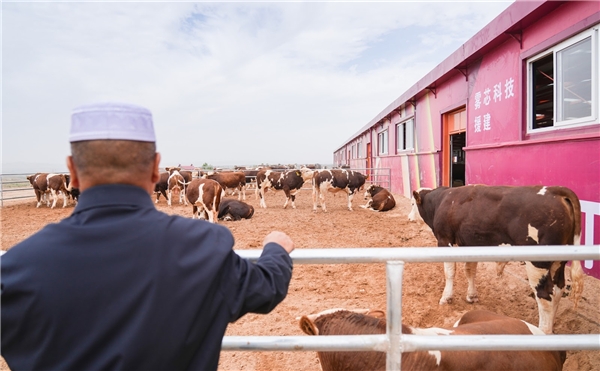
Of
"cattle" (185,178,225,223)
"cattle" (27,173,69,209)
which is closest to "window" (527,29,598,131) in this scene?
"cattle" (185,178,225,223)

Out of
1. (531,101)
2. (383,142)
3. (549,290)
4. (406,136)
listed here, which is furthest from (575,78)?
(383,142)

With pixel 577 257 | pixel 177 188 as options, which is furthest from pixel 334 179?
pixel 577 257

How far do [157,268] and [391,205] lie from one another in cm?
1258

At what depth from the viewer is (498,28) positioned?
6164 millimetres

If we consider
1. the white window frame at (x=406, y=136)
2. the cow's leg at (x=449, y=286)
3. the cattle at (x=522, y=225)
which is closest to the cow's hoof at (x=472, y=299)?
the cattle at (x=522, y=225)

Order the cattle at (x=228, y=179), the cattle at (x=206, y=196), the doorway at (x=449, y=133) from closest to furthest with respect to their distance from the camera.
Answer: the doorway at (x=449, y=133) → the cattle at (x=206, y=196) → the cattle at (x=228, y=179)

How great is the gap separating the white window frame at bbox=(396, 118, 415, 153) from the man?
12.9 metres

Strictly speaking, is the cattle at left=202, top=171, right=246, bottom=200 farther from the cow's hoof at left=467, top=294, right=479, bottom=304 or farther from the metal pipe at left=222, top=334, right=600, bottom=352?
the metal pipe at left=222, top=334, right=600, bottom=352

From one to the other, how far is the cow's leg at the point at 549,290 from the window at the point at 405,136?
10010 mm

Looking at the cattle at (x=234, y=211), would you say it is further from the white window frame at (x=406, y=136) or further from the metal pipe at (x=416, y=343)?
the metal pipe at (x=416, y=343)

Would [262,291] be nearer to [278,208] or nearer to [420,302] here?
[420,302]

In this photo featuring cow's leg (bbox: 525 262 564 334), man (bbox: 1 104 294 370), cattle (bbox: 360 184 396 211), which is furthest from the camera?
cattle (bbox: 360 184 396 211)

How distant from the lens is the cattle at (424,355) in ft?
6.47

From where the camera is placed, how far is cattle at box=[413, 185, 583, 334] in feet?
11.8
